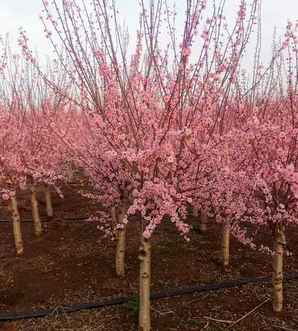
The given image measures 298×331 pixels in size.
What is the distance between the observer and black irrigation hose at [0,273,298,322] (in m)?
5.88

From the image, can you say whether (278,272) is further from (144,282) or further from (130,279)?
(130,279)

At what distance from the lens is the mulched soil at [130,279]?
18.6 ft

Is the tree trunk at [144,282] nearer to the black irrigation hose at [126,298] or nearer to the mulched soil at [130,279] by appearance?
the mulched soil at [130,279]

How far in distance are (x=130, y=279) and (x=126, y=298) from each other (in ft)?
2.57

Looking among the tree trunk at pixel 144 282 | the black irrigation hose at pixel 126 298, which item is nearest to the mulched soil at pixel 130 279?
the black irrigation hose at pixel 126 298

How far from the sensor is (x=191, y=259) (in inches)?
314

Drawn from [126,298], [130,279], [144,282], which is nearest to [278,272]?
[144,282]

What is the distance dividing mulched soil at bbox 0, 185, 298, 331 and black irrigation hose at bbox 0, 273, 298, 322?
101mm

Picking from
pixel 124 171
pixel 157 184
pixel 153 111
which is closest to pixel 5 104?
pixel 124 171

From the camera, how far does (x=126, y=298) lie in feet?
20.6

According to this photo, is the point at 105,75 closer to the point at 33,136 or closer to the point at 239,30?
the point at 239,30

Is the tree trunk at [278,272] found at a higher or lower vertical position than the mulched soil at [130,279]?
higher

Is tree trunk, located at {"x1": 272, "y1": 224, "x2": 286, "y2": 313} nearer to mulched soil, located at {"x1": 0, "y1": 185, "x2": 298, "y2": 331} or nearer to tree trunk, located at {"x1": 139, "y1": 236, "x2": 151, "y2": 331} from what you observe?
mulched soil, located at {"x1": 0, "y1": 185, "x2": 298, "y2": 331}

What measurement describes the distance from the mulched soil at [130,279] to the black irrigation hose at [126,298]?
10 centimetres
